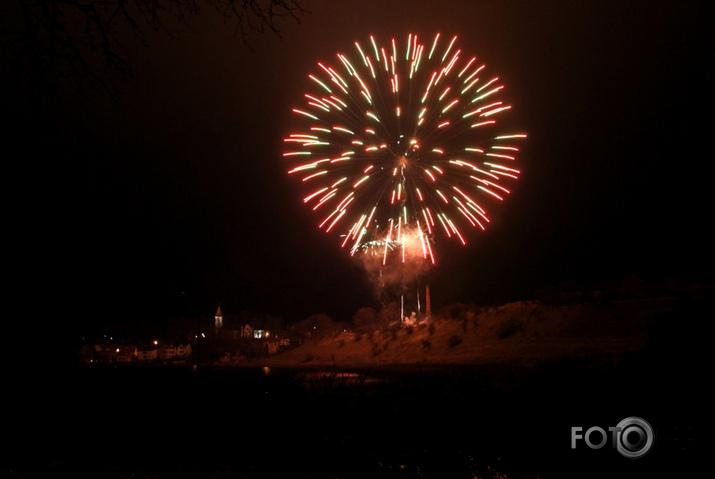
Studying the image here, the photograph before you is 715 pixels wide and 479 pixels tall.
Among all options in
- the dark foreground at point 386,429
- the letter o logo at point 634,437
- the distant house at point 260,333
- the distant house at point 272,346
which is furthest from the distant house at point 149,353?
the distant house at point 260,333

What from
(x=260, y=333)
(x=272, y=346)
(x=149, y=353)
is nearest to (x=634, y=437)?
(x=149, y=353)

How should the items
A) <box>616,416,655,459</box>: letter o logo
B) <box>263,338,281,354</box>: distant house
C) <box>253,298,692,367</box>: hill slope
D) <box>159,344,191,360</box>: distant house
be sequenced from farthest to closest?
<box>263,338,281,354</box>: distant house < <box>159,344,191,360</box>: distant house < <box>253,298,692,367</box>: hill slope < <box>616,416,655,459</box>: letter o logo

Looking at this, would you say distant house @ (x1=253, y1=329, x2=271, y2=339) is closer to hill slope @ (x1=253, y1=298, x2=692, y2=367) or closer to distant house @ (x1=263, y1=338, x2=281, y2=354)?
distant house @ (x1=263, y1=338, x2=281, y2=354)

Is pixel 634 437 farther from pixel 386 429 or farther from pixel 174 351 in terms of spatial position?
pixel 174 351

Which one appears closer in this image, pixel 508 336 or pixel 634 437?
pixel 634 437

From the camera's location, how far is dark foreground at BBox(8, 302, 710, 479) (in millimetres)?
5430

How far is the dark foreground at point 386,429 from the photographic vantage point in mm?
5430

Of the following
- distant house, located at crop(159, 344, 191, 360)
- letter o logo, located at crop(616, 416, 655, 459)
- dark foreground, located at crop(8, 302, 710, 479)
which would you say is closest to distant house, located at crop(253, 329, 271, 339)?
distant house, located at crop(159, 344, 191, 360)

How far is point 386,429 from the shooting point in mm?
5535

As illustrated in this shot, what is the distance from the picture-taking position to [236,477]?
549cm

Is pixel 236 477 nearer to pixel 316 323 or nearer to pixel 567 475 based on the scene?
pixel 567 475

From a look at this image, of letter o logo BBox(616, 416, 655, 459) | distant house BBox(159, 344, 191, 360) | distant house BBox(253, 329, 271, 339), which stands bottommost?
letter o logo BBox(616, 416, 655, 459)

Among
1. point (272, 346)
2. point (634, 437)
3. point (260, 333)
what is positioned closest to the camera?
point (634, 437)

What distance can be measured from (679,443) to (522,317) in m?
36.0
